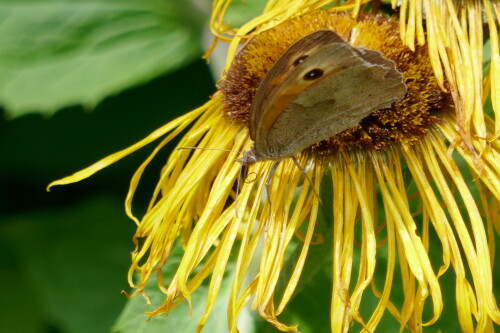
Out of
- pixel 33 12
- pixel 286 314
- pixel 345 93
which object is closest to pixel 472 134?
pixel 345 93

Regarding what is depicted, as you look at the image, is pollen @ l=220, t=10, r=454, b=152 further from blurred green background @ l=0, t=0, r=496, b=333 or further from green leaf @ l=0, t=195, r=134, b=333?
green leaf @ l=0, t=195, r=134, b=333

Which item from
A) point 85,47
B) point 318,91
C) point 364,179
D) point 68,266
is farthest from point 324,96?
point 68,266

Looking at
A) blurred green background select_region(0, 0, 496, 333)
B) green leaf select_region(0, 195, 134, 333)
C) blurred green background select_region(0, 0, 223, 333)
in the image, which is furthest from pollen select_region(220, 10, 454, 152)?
green leaf select_region(0, 195, 134, 333)

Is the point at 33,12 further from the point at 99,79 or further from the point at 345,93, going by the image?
the point at 345,93

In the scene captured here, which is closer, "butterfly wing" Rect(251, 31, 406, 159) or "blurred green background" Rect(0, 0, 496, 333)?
"butterfly wing" Rect(251, 31, 406, 159)

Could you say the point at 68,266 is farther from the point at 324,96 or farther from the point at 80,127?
the point at 324,96

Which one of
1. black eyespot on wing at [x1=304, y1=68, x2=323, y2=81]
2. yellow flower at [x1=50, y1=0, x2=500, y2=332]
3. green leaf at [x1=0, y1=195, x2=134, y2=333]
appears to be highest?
black eyespot on wing at [x1=304, y1=68, x2=323, y2=81]
